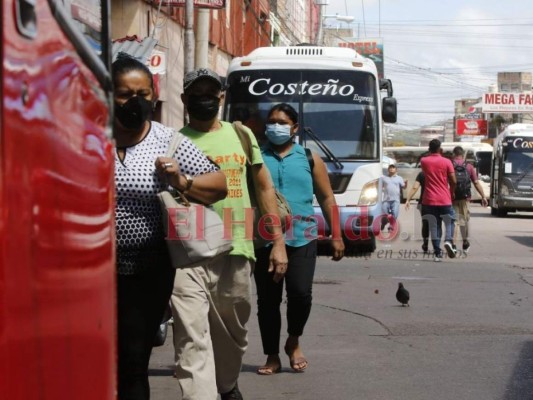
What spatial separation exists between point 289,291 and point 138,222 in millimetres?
3086

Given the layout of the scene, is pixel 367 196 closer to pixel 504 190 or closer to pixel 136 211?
pixel 136 211

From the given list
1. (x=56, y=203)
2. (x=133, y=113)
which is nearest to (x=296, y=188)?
(x=133, y=113)

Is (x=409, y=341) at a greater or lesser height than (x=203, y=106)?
lesser

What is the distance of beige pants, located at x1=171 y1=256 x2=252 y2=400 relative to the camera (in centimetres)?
575

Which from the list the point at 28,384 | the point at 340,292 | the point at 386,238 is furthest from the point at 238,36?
the point at 28,384

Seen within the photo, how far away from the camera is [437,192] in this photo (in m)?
17.7

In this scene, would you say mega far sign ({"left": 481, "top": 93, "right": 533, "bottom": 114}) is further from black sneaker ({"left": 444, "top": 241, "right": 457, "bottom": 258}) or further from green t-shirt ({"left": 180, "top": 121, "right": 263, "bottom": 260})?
green t-shirt ({"left": 180, "top": 121, "right": 263, "bottom": 260})

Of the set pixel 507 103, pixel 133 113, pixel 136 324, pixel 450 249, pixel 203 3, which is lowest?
pixel 450 249

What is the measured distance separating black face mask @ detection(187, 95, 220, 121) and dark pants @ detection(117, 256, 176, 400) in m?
1.27

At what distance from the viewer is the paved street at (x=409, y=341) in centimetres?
761

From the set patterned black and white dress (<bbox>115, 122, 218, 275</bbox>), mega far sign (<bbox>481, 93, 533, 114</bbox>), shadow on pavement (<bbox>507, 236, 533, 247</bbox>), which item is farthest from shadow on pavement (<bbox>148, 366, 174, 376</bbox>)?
mega far sign (<bbox>481, 93, 533, 114</bbox>)

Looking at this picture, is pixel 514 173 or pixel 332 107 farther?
pixel 514 173

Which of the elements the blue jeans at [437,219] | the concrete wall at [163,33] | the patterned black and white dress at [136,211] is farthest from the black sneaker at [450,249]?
the patterned black and white dress at [136,211]

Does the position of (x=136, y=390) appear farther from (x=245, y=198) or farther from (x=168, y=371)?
(x=168, y=371)
